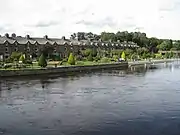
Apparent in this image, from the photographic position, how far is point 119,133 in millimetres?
15164

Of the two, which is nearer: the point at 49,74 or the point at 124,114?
the point at 124,114

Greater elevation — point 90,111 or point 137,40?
point 137,40

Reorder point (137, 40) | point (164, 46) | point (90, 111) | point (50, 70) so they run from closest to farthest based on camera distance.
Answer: point (90, 111) < point (50, 70) < point (137, 40) < point (164, 46)

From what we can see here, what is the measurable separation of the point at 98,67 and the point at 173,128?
1664 inches

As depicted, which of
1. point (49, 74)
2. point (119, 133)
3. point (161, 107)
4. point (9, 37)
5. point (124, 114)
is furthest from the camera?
point (9, 37)

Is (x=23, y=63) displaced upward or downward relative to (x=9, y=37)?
downward

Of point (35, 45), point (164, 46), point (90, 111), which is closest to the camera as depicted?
point (90, 111)

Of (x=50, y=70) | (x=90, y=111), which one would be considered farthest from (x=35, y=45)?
(x=90, y=111)

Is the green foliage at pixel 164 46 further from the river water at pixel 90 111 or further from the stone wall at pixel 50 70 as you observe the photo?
the river water at pixel 90 111

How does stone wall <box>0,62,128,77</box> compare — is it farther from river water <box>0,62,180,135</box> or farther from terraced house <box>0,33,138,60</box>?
terraced house <box>0,33,138,60</box>

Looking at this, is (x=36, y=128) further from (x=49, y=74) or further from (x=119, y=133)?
(x=49, y=74)

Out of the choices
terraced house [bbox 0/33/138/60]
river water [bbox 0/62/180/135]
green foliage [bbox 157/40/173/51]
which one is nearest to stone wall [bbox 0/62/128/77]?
river water [bbox 0/62/180/135]

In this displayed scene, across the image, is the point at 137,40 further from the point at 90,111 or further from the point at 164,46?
the point at 90,111

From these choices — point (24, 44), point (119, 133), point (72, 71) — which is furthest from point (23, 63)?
point (119, 133)
